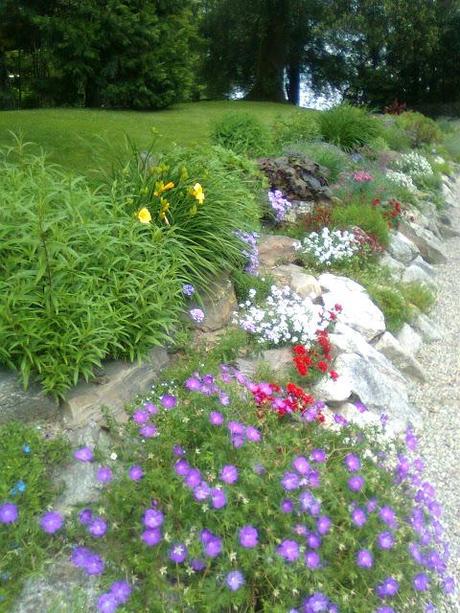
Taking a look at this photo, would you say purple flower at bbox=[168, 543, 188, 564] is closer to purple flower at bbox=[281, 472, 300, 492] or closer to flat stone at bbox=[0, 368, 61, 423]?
purple flower at bbox=[281, 472, 300, 492]

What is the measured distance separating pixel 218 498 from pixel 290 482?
30 centimetres

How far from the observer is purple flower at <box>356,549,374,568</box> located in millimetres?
2298

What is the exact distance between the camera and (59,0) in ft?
51.4

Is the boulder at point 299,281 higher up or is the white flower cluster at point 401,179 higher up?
the white flower cluster at point 401,179

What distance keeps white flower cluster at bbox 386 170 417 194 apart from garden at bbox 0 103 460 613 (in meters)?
4.47

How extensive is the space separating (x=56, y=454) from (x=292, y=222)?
4040 mm

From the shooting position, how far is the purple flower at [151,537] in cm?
221

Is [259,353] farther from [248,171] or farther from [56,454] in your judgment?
[248,171]

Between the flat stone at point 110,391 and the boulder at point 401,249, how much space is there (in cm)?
423

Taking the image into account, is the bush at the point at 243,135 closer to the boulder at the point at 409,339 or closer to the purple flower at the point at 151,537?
the boulder at the point at 409,339

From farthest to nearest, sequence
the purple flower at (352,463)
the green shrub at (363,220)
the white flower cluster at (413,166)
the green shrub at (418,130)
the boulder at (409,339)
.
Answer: the green shrub at (418,130) < the white flower cluster at (413,166) < the green shrub at (363,220) < the boulder at (409,339) < the purple flower at (352,463)

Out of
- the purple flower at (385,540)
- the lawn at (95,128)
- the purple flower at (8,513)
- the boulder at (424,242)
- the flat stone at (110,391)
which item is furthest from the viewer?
the lawn at (95,128)

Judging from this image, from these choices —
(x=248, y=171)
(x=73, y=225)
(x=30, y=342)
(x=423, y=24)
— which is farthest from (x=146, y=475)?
(x=423, y=24)

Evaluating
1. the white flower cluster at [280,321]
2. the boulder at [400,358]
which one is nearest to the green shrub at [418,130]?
the boulder at [400,358]
